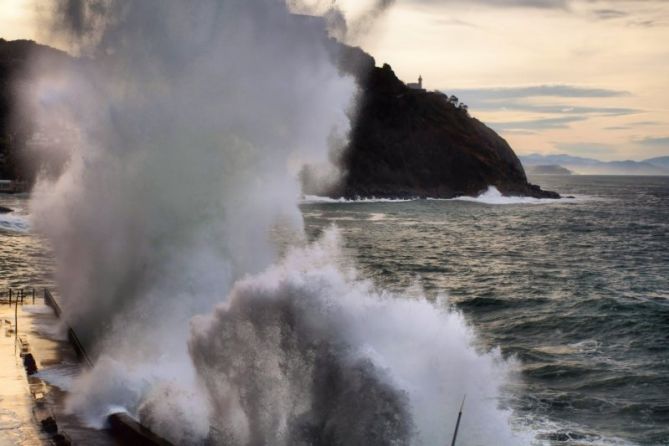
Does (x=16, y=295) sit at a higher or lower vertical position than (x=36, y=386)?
lower

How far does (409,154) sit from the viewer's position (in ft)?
477

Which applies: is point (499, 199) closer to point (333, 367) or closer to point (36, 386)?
point (36, 386)

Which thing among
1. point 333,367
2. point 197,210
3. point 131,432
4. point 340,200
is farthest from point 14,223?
point 333,367

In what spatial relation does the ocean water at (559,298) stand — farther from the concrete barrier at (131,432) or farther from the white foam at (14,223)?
the white foam at (14,223)

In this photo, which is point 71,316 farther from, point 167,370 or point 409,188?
point 409,188

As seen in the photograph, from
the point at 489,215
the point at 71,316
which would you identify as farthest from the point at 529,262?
the point at 489,215

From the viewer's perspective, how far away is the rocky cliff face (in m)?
137

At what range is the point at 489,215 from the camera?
334ft

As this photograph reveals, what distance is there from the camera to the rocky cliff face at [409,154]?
137250 mm

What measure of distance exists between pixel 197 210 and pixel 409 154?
403 ft

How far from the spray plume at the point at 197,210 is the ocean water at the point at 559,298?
2.04m

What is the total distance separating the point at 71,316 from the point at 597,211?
93.1 m

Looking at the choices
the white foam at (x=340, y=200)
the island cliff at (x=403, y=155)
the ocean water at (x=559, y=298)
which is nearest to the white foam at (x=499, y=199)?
the island cliff at (x=403, y=155)

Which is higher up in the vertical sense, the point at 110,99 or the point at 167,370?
the point at 110,99
